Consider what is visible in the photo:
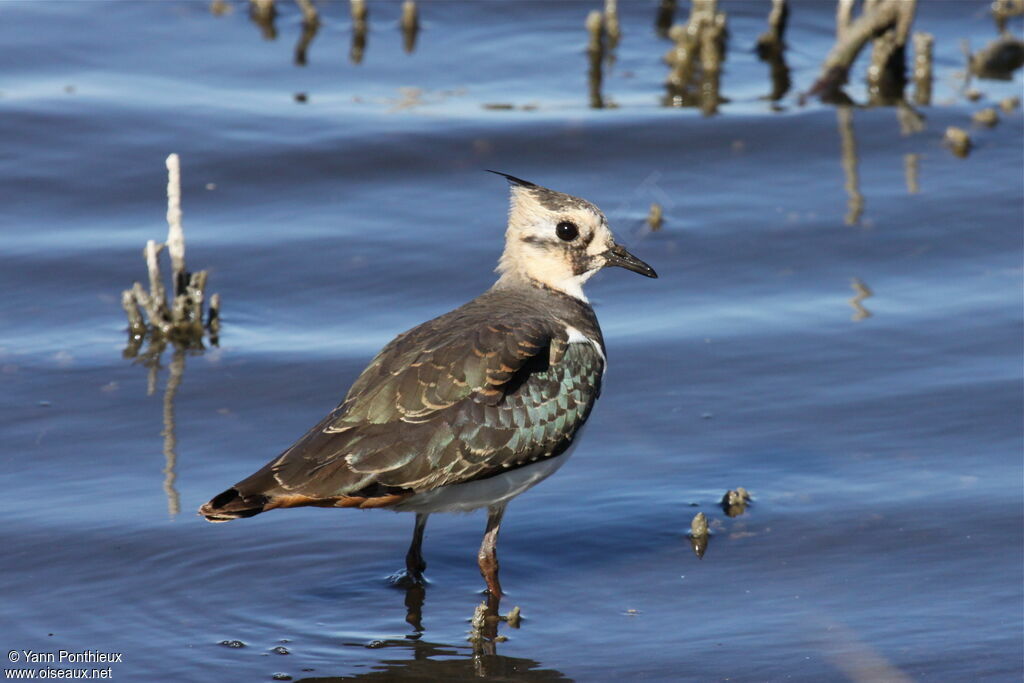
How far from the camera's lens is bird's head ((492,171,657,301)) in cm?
770

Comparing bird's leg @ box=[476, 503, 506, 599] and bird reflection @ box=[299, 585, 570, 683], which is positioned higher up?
bird's leg @ box=[476, 503, 506, 599]

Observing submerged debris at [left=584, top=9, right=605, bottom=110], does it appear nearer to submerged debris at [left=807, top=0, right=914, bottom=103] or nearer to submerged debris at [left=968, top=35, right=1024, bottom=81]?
submerged debris at [left=807, top=0, right=914, bottom=103]

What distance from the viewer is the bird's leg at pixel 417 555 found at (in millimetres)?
7172

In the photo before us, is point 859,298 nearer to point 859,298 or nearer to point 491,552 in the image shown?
point 859,298

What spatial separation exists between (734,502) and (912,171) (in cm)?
514

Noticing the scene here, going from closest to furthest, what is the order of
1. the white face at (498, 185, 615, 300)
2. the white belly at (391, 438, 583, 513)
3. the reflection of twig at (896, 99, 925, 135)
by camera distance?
the white belly at (391, 438, 583, 513) → the white face at (498, 185, 615, 300) → the reflection of twig at (896, 99, 925, 135)

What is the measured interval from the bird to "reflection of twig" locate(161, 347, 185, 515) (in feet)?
4.09

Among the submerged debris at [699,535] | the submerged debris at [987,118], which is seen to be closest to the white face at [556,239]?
the submerged debris at [699,535]

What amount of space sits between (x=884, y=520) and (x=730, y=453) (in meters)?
1.04

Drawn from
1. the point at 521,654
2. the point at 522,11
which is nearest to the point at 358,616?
the point at 521,654

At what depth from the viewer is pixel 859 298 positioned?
10.2 meters

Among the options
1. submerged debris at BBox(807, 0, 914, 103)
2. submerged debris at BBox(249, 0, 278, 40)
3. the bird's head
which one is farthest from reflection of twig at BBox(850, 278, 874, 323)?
submerged debris at BBox(249, 0, 278, 40)

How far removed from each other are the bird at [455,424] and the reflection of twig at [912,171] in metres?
4.98
